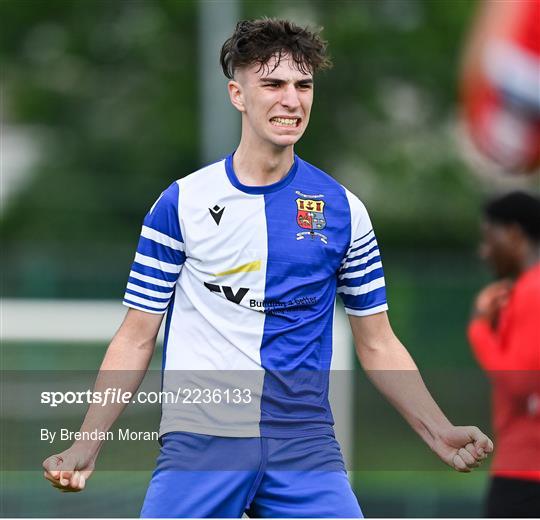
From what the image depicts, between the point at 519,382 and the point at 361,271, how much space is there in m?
1.49

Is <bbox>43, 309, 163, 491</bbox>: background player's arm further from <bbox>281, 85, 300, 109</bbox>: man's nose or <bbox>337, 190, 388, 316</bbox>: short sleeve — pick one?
<bbox>281, 85, 300, 109</bbox>: man's nose

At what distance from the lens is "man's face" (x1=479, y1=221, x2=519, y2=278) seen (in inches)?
255

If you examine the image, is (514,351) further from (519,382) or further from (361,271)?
(361,271)

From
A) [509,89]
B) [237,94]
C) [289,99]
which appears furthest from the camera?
[509,89]

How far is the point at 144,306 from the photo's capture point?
15.4 feet

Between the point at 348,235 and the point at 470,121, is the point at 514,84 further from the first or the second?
the point at 348,235

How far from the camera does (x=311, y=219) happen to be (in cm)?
470

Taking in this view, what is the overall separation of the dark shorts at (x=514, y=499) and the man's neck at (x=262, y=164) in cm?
214

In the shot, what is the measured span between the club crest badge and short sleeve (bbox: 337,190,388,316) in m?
0.12

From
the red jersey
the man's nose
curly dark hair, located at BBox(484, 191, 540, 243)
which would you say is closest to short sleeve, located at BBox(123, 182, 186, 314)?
the man's nose

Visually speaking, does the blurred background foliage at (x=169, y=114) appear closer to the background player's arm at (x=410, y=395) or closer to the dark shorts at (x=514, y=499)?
the dark shorts at (x=514, y=499)

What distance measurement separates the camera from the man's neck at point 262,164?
186 inches

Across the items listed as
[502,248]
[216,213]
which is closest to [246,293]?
[216,213]

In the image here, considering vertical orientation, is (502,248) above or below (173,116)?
below
